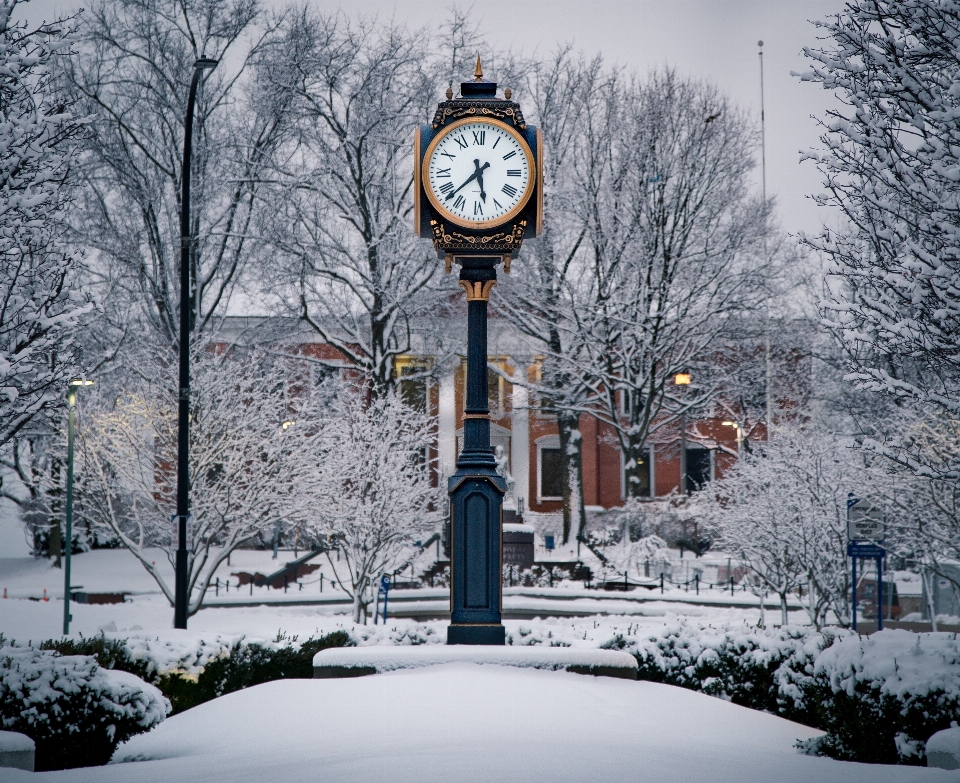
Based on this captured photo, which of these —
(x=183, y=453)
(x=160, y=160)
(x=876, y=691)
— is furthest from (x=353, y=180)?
(x=876, y=691)

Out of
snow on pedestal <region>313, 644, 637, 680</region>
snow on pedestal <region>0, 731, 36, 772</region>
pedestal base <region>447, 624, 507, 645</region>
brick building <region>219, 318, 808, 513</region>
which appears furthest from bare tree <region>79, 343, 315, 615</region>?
brick building <region>219, 318, 808, 513</region>

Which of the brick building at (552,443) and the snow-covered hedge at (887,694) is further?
the brick building at (552,443)

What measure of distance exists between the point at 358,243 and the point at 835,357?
580 inches

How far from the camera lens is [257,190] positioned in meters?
28.8

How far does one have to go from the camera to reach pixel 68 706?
7.38 m

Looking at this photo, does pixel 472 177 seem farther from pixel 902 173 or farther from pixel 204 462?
pixel 204 462

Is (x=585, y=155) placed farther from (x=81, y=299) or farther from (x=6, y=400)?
(x=6, y=400)

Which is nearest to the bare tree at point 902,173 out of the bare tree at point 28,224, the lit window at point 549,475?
the bare tree at point 28,224

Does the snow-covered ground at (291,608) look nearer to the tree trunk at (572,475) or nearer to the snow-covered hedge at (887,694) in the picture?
the tree trunk at (572,475)

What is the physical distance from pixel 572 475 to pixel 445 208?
24.3 meters

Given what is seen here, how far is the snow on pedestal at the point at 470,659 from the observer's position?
9.80 metres

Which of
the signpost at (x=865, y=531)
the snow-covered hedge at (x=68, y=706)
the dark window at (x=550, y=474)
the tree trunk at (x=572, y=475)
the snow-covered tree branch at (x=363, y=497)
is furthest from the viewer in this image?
the dark window at (x=550, y=474)

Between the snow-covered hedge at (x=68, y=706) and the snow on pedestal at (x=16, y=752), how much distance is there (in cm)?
78

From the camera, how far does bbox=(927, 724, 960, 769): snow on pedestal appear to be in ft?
20.5
